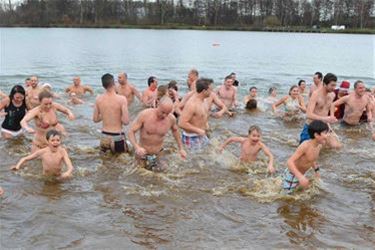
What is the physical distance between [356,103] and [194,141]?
4602 mm

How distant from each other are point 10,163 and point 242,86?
14.1 metres

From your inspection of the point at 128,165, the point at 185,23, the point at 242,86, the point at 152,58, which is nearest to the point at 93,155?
the point at 128,165

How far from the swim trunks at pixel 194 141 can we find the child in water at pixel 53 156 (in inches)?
78.6

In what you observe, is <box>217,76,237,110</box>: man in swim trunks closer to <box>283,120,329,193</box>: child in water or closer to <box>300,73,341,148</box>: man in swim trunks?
<box>300,73,341,148</box>: man in swim trunks

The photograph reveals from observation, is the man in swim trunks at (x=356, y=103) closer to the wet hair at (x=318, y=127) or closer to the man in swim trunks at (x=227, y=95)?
the man in swim trunks at (x=227, y=95)

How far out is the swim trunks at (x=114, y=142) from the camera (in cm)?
812

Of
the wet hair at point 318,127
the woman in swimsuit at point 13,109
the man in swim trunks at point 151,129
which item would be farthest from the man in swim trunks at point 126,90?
the wet hair at point 318,127

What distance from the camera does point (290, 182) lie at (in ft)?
22.4

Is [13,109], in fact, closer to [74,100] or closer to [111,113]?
[111,113]

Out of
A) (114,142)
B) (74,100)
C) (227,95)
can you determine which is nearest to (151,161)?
(114,142)

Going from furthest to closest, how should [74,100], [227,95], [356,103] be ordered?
1. [74,100]
2. [227,95]
3. [356,103]

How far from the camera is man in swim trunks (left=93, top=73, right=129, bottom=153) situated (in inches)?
312

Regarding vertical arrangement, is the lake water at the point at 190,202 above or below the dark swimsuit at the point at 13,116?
below

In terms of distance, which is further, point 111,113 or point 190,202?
point 111,113
